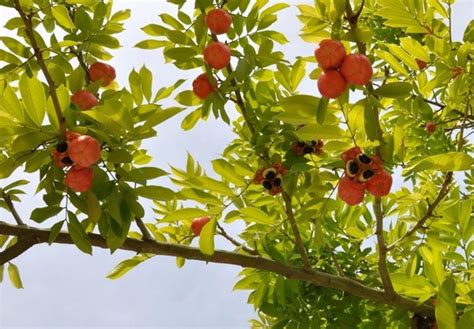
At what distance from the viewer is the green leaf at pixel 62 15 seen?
110 inches

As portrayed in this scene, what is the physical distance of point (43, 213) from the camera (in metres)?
2.43

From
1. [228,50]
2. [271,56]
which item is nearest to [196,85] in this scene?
[228,50]

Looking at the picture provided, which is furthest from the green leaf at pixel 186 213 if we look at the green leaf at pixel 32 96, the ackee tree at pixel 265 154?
the green leaf at pixel 32 96

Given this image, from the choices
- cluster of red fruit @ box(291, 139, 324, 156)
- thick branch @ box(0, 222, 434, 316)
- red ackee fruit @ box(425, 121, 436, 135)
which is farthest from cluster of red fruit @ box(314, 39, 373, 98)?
red ackee fruit @ box(425, 121, 436, 135)

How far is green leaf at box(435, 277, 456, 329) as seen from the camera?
5.80 feet

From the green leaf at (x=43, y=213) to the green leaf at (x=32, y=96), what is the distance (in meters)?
0.52

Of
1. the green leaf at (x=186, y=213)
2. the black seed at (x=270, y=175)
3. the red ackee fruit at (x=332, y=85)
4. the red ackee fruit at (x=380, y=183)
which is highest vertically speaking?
the red ackee fruit at (x=332, y=85)

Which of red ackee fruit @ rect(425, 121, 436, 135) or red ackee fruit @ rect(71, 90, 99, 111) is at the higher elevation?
red ackee fruit @ rect(425, 121, 436, 135)

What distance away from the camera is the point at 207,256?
2.59m

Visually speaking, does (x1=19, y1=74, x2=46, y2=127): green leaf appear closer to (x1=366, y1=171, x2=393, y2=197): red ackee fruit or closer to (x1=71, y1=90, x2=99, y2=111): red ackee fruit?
(x1=71, y1=90, x2=99, y2=111): red ackee fruit

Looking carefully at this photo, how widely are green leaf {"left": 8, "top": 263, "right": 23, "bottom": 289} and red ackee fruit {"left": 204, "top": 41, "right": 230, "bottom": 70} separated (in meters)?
1.68

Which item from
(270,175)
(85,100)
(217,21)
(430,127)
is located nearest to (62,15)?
(85,100)

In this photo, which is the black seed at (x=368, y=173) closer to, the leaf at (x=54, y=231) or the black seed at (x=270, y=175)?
the black seed at (x=270, y=175)

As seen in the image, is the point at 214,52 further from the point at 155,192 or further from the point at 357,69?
the point at 357,69
